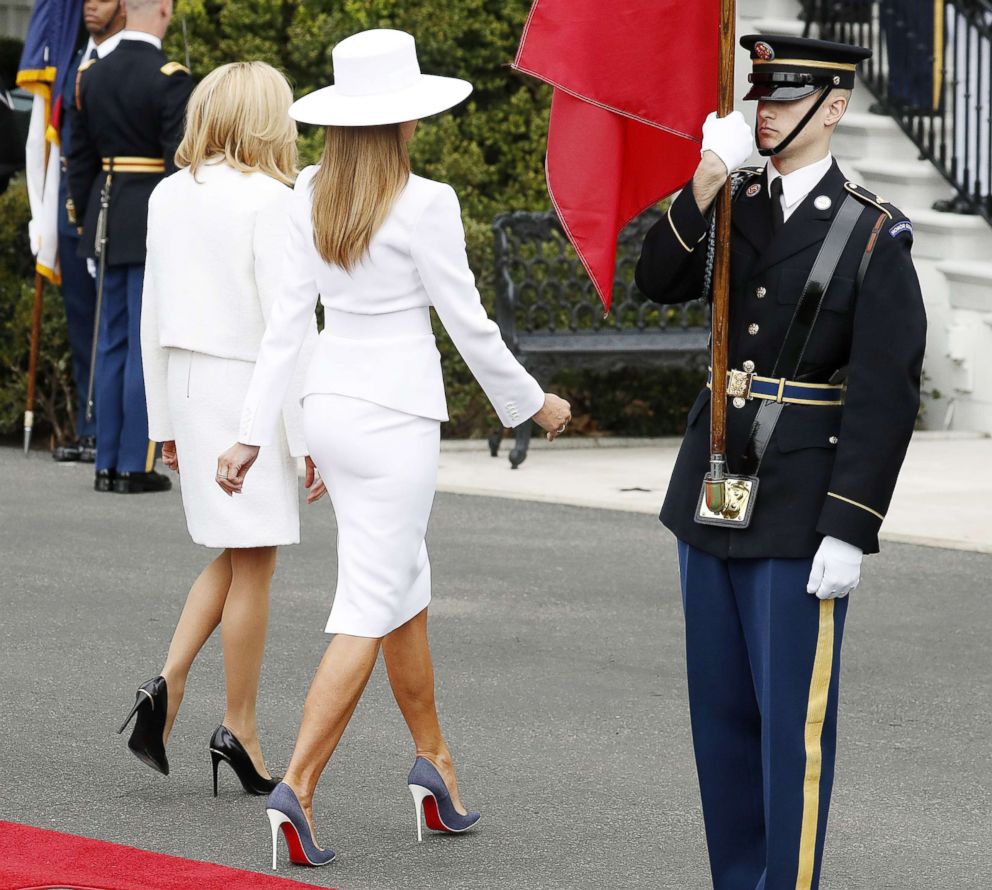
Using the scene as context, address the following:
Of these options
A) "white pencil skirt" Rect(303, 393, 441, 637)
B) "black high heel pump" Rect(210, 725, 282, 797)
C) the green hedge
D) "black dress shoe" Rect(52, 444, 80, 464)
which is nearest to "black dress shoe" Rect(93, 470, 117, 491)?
"black dress shoe" Rect(52, 444, 80, 464)

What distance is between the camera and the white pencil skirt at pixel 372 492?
4.45 m

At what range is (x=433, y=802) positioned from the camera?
472cm

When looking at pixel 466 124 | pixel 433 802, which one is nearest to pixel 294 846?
pixel 433 802

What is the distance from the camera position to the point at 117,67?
9.28 metres

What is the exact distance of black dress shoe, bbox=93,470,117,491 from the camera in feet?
31.5

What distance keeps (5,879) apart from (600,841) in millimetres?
1383

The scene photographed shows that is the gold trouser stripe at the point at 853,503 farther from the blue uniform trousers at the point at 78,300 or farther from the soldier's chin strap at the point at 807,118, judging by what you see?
the blue uniform trousers at the point at 78,300

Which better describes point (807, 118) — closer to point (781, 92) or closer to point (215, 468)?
point (781, 92)

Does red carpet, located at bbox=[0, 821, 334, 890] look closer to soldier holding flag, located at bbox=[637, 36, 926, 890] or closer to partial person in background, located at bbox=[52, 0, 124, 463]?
soldier holding flag, located at bbox=[637, 36, 926, 890]

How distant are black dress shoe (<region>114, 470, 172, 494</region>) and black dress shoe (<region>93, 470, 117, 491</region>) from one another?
0.03 metres

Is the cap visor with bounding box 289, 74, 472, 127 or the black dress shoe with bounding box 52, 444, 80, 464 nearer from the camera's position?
the cap visor with bounding box 289, 74, 472, 127

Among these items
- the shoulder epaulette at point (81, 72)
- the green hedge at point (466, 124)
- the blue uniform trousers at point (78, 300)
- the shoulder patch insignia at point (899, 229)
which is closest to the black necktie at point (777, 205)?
the shoulder patch insignia at point (899, 229)

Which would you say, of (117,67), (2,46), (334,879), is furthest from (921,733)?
(2,46)

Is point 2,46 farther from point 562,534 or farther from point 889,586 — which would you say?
Result: point 889,586
